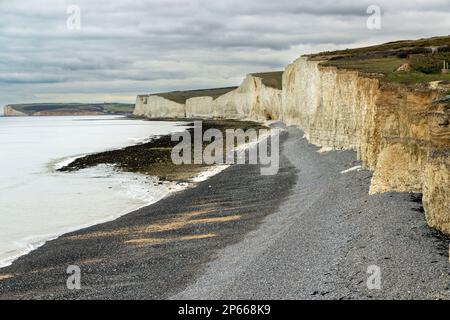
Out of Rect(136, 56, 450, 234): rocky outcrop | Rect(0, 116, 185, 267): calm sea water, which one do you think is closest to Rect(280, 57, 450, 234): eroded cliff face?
Rect(136, 56, 450, 234): rocky outcrop

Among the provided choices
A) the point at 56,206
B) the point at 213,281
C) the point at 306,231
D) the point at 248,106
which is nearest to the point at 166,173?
the point at 56,206

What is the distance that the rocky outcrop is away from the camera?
42.7ft

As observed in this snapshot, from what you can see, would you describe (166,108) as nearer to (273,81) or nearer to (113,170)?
(273,81)

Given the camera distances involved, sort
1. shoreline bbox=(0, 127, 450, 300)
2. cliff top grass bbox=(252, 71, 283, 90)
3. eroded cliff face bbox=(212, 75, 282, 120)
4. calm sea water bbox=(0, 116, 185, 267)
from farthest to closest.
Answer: cliff top grass bbox=(252, 71, 283, 90)
eroded cliff face bbox=(212, 75, 282, 120)
calm sea water bbox=(0, 116, 185, 267)
shoreline bbox=(0, 127, 450, 300)

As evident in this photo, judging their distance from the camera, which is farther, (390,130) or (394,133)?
(390,130)

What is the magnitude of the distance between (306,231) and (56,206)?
14.9 metres

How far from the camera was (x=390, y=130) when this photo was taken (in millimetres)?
19281

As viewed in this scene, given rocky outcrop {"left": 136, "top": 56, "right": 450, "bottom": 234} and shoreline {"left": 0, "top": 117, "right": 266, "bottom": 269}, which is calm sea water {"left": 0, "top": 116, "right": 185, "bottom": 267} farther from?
rocky outcrop {"left": 136, "top": 56, "right": 450, "bottom": 234}

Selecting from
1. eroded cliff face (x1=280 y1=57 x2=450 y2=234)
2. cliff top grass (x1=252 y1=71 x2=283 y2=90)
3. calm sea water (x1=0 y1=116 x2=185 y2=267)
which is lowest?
calm sea water (x1=0 y1=116 x2=185 y2=267)

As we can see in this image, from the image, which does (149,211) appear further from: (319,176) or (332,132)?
(332,132)

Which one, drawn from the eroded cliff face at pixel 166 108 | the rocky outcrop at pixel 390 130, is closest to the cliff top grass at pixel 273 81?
the rocky outcrop at pixel 390 130

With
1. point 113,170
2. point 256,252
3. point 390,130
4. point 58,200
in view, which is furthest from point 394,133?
point 113,170
